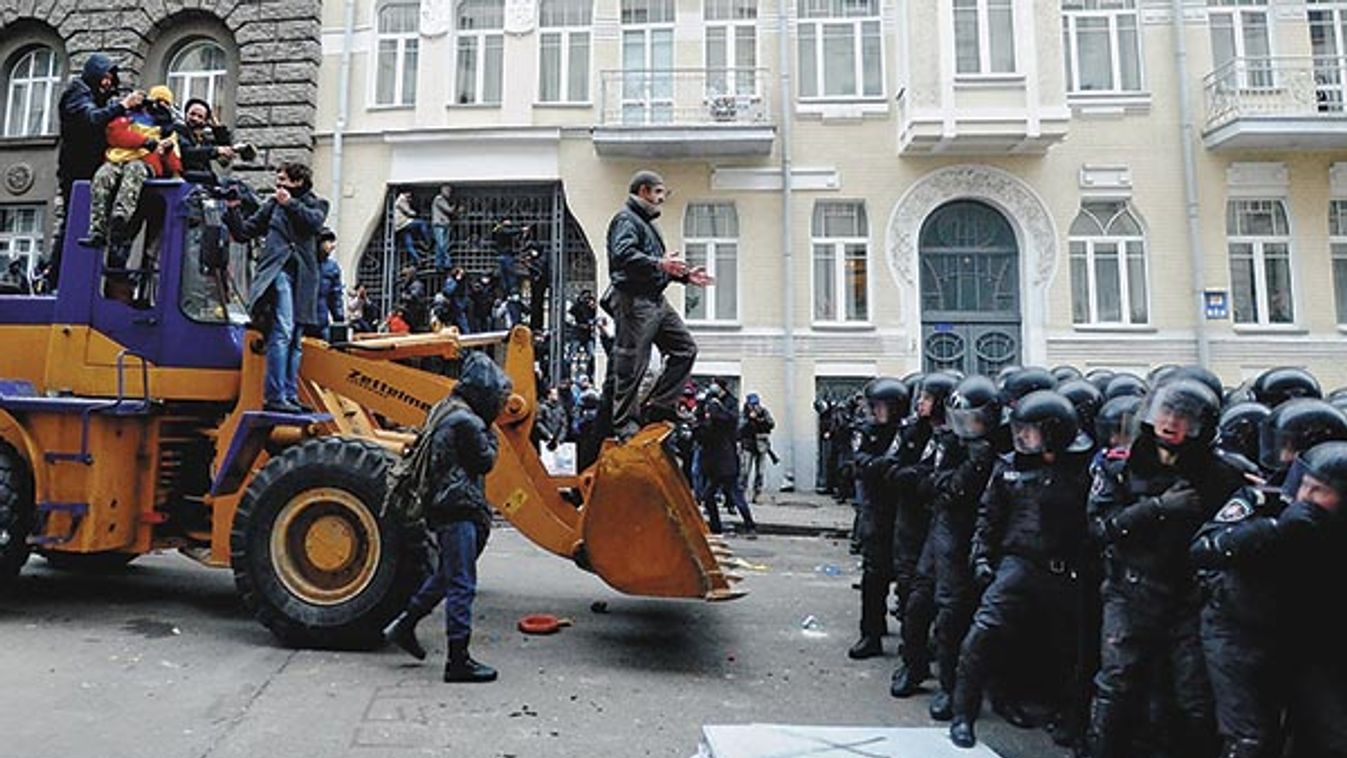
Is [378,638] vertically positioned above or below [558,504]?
below

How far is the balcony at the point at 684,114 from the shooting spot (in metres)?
16.4

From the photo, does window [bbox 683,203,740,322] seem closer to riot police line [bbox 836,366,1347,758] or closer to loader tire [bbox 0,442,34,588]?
riot police line [bbox 836,366,1347,758]

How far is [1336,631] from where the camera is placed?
129 inches

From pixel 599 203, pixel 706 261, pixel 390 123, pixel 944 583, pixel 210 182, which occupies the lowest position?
pixel 944 583

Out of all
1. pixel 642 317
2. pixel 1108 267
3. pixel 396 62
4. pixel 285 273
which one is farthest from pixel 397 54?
pixel 1108 267

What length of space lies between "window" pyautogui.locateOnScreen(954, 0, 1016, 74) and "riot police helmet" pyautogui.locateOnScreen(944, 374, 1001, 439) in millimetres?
12887

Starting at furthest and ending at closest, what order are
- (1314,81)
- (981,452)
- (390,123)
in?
(390,123)
(1314,81)
(981,452)

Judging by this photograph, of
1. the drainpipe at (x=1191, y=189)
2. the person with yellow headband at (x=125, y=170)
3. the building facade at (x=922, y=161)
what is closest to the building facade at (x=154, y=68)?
the building facade at (x=922, y=161)

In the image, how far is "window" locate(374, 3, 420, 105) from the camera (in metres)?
17.9

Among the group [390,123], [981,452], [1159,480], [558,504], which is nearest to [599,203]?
[390,123]

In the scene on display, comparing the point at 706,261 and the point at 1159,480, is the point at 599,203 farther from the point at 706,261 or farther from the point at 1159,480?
the point at 1159,480

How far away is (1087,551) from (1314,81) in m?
16.6

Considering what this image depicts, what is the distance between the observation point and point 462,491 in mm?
A: 5285

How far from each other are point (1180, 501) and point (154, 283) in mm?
6727
